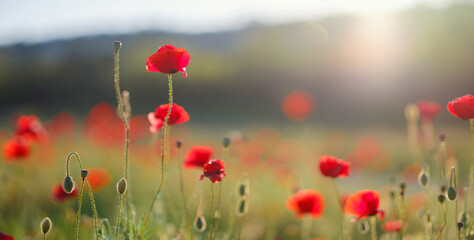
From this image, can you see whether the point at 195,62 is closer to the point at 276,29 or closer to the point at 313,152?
the point at 276,29

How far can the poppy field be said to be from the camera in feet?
4.92

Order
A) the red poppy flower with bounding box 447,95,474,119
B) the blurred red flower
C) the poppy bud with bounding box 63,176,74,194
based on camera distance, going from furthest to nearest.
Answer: the blurred red flower
the red poppy flower with bounding box 447,95,474,119
the poppy bud with bounding box 63,176,74,194

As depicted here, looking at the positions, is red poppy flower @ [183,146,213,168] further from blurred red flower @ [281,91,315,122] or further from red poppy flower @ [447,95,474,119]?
blurred red flower @ [281,91,315,122]

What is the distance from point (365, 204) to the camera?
161 cm

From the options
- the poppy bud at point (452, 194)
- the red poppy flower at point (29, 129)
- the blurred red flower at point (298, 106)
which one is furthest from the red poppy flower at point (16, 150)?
the blurred red flower at point (298, 106)

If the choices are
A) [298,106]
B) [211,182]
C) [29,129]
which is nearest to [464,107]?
[211,182]

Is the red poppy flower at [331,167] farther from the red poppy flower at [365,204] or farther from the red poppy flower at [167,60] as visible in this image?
the red poppy flower at [167,60]

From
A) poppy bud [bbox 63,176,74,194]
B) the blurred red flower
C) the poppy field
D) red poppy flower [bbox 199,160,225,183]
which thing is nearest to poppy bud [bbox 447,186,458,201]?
the poppy field

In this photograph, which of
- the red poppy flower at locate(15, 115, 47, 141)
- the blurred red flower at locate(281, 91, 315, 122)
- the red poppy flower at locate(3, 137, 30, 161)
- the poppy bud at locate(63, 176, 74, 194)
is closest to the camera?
the poppy bud at locate(63, 176, 74, 194)

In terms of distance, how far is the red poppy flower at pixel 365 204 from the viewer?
160 centimetres

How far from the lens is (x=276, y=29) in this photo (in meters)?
21.3

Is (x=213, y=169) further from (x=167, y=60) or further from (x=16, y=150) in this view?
(x=16, y=150)

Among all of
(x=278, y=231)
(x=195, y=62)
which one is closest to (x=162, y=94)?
(x=195, y=62)

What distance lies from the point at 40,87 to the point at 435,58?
14963mm
